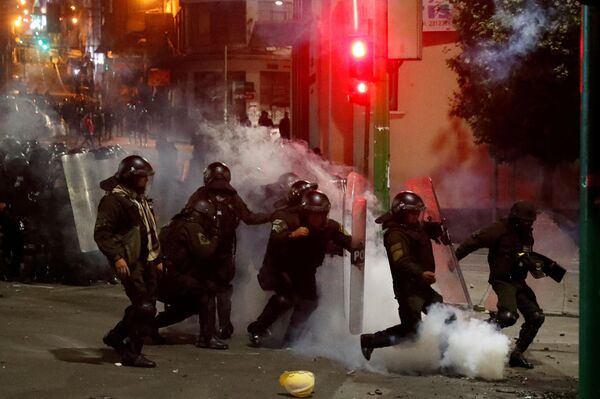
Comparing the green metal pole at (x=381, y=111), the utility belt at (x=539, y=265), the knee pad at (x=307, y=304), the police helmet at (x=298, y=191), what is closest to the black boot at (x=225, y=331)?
the knee pad at (x=307, y=304)

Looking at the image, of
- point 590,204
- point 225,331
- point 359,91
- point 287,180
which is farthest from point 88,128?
point 590,204

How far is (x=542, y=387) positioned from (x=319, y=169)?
6.26 m

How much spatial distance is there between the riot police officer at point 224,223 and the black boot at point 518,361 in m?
2.76

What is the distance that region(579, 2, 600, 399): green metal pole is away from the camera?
4.15 metres

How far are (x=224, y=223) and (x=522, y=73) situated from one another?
806 centimetres

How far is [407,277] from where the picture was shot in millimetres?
7824

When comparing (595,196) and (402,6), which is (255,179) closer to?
(402,6)

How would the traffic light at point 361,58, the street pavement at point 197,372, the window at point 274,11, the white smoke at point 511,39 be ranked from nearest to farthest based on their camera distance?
the street pavement at point 197,372 < the traffic light at point 361,58 < the white smoke at point 511,39 < the window at point 274,11

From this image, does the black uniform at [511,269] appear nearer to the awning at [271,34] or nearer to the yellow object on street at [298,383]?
the yellow object on street at [298,383]

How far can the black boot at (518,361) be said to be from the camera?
835 cm

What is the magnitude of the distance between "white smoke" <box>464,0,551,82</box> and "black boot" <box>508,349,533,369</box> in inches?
300

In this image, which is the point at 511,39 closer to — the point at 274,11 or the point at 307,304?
the point at 307,304

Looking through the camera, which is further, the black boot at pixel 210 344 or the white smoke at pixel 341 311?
the black boot at pixel 210 344

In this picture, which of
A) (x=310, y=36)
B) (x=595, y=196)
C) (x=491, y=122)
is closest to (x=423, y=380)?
(x=595, y=196)
